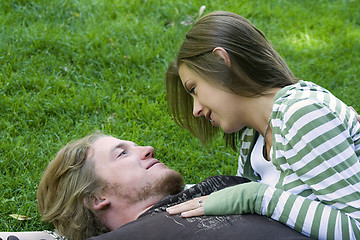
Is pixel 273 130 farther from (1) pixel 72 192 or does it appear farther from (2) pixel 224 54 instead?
(1) pixel 72 192

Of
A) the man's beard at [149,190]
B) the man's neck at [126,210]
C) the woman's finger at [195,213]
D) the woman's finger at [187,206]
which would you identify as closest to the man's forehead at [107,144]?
the man's beard at [149,190]

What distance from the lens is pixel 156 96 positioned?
517cm

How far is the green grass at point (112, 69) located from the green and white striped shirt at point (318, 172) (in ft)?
5.41

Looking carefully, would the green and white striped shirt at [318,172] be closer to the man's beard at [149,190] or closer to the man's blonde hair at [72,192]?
the man's beard at [149,190]

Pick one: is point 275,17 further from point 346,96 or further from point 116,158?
point 116,158

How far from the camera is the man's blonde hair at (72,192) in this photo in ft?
10.9

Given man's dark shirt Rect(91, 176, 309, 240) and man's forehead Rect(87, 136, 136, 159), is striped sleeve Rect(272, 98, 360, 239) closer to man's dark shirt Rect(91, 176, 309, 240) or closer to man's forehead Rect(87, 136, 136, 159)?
man's dark shirt Rect(91, 176, 309, 240)

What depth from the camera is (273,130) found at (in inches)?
113

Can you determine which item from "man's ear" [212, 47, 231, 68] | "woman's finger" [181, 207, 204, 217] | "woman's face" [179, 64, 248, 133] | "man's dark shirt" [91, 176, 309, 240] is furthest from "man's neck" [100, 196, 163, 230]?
"man's ear" [212, 47, 231, 68]

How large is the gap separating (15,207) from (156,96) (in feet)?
6.22

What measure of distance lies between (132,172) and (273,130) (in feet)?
3.21

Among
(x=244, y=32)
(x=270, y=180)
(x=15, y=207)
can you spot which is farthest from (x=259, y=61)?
(x=15, y=207)

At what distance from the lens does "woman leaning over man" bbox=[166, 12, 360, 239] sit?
257cm

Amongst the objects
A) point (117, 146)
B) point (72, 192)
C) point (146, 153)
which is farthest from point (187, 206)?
point (72, 192)
